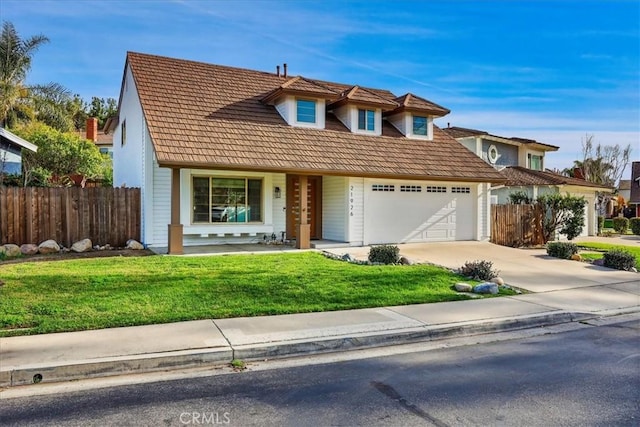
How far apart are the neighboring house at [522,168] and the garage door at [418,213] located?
643 centimetres

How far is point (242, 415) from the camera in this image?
14.3 ft

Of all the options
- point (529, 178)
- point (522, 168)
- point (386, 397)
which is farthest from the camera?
point (522, 168)

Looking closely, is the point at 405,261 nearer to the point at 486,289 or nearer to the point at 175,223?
the point at 486,289

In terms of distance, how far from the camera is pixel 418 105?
20.3 metres

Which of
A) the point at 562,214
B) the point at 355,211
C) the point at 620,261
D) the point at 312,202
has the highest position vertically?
the point at 312,202

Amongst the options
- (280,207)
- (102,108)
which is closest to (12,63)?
(280,207)

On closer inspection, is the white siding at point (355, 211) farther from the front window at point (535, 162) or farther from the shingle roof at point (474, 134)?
the front window at point (535, 162)

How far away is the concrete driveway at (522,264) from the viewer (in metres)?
12.0

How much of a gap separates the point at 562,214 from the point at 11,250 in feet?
68.2

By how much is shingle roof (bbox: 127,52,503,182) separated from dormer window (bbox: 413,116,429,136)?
0.55 metres

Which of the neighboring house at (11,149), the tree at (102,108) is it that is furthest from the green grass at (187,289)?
the tree at (102,108)

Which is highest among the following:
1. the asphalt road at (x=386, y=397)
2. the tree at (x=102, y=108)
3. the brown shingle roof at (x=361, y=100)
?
the tree at (x=102, y=108)

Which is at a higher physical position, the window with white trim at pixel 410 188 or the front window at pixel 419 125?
the front window at pixel 419 125

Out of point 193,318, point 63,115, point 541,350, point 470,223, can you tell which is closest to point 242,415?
point 193,318
